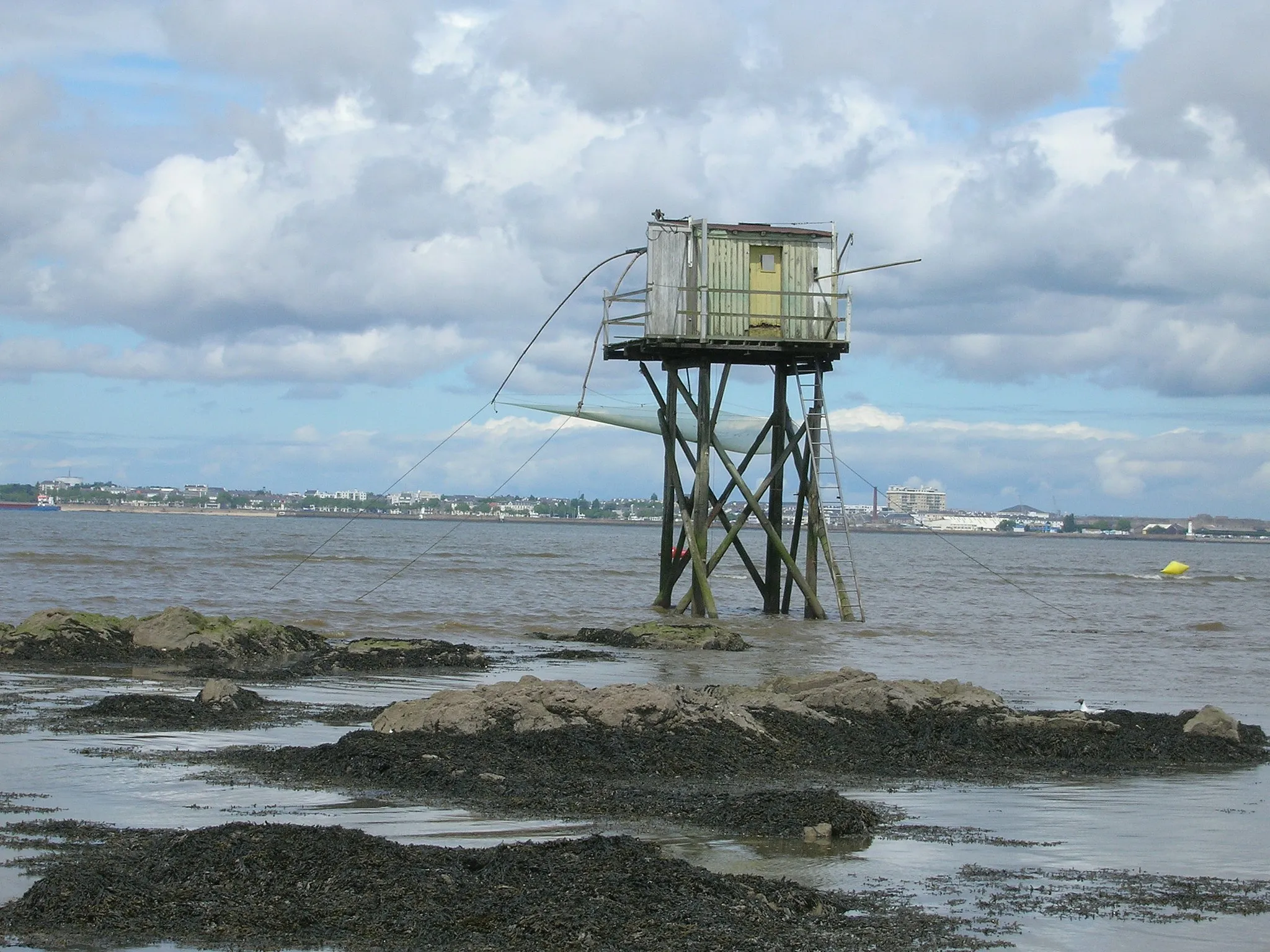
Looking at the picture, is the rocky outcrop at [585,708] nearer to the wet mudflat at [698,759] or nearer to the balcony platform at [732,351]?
the wet mudflat at [698,759]

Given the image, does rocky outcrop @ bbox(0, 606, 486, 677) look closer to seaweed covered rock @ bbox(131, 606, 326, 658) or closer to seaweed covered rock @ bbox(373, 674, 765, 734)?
seaweed covered rock @ bbox(131, 606, 326, 658)

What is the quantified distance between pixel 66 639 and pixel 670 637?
8.89 metres

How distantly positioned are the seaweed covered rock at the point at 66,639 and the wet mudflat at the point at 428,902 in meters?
11.5

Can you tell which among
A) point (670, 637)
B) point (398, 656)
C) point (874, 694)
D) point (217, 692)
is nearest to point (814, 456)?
point (670, 637)

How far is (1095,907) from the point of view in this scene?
7.37 m

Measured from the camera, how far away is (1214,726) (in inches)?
521

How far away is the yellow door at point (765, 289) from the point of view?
25672 mm

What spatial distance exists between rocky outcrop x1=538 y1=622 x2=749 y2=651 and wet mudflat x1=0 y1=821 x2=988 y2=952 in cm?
1460

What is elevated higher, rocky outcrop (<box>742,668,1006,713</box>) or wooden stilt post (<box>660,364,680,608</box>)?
wooden stilt post (<box>660,364,680,608</box>)

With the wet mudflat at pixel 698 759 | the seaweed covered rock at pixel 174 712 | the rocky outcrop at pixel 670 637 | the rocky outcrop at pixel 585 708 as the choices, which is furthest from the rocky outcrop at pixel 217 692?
the rocky outcrop at pixel 670 637

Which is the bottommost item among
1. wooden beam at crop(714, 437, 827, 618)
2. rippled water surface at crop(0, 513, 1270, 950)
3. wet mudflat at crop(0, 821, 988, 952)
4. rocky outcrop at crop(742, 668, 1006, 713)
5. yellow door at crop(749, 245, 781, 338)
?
rippled water surface at crop(0, 513, 1270, 950)

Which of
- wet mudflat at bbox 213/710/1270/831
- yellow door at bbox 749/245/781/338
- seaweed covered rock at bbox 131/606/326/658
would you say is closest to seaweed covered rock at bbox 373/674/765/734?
wet mudflat at bbox 213/710/1270/831

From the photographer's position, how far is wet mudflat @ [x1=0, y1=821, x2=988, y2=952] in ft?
21.3

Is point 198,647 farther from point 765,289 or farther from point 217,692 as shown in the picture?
point 765,289
